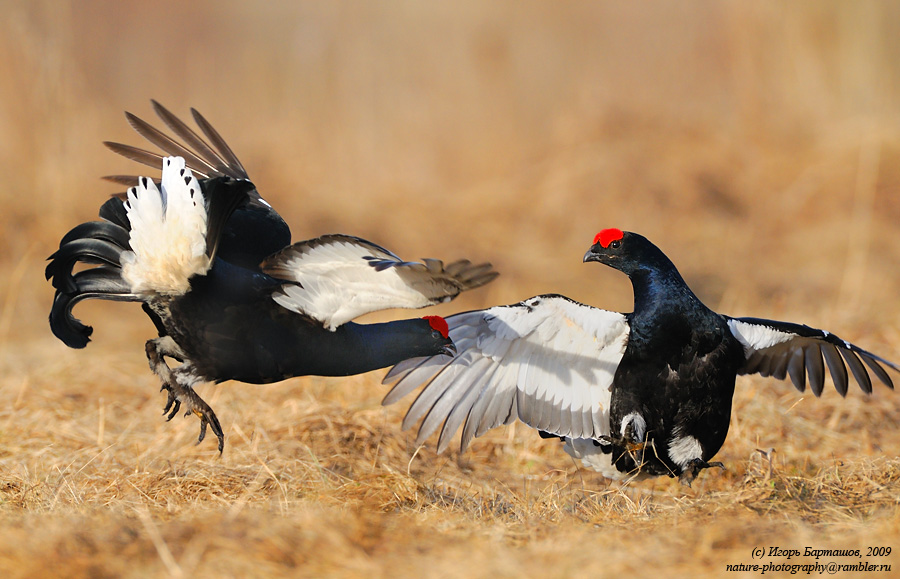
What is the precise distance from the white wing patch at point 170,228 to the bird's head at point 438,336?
3.06 ft

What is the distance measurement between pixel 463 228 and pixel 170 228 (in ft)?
20.3

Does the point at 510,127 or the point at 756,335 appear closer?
the point at 756,335

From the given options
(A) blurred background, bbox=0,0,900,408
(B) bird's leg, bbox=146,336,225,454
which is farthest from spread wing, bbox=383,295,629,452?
(A) blurred background, bbox=0,0,900,408

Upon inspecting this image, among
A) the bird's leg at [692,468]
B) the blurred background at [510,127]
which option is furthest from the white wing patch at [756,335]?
the blurred background at [510,127]

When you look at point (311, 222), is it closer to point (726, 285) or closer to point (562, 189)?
point (562, 189)

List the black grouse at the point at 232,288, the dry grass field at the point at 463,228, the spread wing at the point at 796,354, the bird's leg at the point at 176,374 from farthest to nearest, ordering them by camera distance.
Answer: the spread wing at the point at 796,354, the bird's leg at the point at 176,374, the black grouse at the point at 232,288, the dry grass field at the point at 463,228

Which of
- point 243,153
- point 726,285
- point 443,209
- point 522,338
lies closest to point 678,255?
point 726,285

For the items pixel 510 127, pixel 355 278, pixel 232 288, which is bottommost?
pixel 232 288

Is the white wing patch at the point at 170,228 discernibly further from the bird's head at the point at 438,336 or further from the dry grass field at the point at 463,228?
the bird's head at the point at 438,336

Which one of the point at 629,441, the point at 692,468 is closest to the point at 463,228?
the point at 629,441

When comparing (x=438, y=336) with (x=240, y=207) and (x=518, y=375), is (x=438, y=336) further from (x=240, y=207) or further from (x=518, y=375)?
(x=240, y=207)

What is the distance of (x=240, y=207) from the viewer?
3.89 meters

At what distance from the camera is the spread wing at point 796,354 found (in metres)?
3.67

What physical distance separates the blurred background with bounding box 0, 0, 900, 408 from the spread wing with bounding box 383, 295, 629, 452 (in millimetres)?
3592
